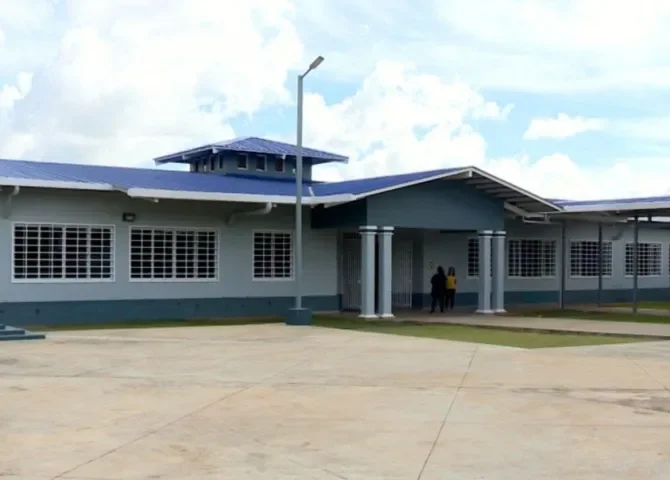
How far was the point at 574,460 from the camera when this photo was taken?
7.42m

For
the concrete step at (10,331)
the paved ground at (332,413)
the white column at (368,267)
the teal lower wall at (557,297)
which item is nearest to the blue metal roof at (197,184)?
the white column at (368,267)

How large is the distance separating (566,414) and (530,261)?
76.1 feet

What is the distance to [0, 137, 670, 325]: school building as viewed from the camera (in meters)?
21.2

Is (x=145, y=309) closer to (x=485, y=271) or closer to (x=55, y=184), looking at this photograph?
(x=55, y=184)

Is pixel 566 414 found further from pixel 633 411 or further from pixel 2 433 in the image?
pixel 2 433

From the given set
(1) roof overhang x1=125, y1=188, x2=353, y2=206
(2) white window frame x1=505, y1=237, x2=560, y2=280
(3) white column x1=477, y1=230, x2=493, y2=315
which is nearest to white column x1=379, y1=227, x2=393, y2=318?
(1) roof overhang x1=125, y1=188, x2=353, y2=206

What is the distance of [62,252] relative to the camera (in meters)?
21.6

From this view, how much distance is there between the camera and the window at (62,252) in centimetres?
2103

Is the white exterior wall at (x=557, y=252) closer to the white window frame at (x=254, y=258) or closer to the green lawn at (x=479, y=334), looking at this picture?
the white window frame at (x=254, y=258)

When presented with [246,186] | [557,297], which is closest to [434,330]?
[246,186]

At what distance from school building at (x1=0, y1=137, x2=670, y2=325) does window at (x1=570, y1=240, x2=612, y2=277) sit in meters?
3.29

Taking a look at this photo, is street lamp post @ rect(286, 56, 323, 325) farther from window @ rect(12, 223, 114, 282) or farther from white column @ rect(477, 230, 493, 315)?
white column @ rect(477, 230, 493, 315)

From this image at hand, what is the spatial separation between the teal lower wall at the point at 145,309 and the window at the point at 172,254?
2.24 feet

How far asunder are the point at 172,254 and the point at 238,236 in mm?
1982
